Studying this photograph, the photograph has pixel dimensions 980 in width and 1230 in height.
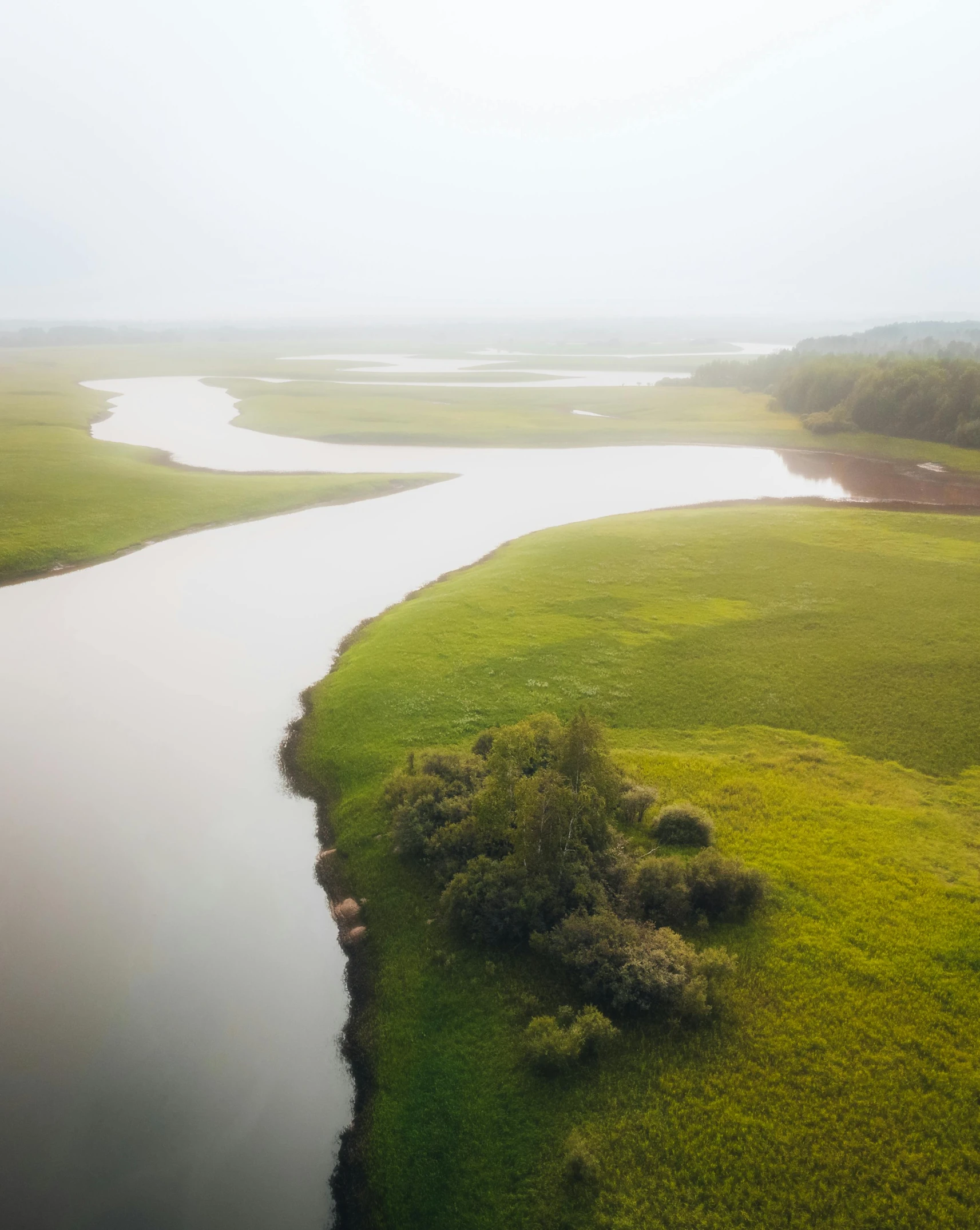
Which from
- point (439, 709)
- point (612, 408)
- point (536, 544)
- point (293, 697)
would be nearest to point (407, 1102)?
point (439, 709)

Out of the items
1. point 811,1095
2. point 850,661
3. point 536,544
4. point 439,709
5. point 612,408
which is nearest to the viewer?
point 811,1095

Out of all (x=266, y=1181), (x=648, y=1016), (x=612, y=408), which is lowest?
(x=266, y=1181)

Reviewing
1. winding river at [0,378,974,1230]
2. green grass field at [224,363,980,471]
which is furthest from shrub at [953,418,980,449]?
winding river at [0,378,974,1230]

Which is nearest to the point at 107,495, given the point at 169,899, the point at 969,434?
the point at 169,899

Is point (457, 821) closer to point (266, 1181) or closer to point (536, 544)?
point (266, 1181)

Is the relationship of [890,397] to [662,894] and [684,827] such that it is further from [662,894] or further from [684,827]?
[662,894]

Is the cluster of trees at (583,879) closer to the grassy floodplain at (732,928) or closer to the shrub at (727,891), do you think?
the shrub at (727,891)

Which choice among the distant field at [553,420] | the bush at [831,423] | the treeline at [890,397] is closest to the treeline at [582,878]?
the distant field at [553,420]
